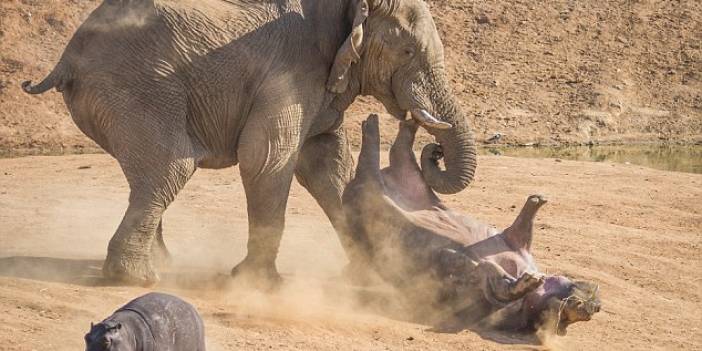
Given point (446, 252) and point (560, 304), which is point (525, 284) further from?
point (446, 252)

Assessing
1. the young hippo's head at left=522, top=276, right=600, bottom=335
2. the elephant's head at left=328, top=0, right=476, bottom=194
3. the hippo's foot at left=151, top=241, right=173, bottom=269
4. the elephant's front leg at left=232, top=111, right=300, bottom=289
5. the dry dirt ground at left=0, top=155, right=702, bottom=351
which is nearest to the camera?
the dry dirt ground at left=0, top=155, right=702, bottom=351

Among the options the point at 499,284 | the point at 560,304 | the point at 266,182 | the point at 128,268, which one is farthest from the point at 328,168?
the point at 560,304

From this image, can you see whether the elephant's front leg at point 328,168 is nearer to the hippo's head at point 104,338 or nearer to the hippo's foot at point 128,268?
the hippo's foot at point 128,268

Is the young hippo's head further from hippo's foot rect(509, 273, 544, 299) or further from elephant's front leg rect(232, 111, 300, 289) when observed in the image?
elephant's front leg rect(232, 111, 300, 289)

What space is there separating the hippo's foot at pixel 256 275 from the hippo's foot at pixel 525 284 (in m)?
2.02

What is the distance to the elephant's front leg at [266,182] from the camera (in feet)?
31.2

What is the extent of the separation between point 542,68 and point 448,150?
13.0m

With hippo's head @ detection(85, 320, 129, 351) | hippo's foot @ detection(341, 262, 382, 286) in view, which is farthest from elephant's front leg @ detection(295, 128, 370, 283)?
hippo's head @ detection(85, 320, 129, 351)

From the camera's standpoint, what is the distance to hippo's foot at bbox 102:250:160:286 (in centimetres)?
933

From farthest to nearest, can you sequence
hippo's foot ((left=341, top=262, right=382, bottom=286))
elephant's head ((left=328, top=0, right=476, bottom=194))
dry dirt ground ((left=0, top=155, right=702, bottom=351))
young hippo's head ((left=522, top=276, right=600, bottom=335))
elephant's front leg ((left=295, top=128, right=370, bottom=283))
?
elephant's front leg ((left=295, top=128, right=370, bottom=283)), elephant's head ((left=328, top=0, right=476, bottom=194)), hippo's foot ((left=341, top=262, right=382, bottom=286)), young hippo's head ((left=522, top=276, right=600, bottom=335)), dry dirt ground ((left=0, top=155, right=702, bottom=351))

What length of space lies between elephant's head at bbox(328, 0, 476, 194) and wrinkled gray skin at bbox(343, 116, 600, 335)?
0.26 m

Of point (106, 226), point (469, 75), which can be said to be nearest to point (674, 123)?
point (469, 75)

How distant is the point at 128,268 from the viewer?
30.6ft

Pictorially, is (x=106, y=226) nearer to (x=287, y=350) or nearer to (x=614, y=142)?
(x=287, y=350)
